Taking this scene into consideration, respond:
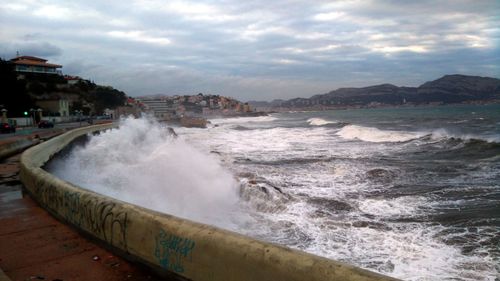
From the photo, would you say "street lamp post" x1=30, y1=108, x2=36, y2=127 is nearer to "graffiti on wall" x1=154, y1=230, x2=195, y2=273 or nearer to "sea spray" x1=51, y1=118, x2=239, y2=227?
"sea spray" x1=51, y1=118, x2=239, y2=227

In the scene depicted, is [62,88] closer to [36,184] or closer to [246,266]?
[36,184]

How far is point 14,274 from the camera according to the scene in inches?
158

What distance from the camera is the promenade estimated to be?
12.9 ft

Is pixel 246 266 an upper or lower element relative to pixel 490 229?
upper

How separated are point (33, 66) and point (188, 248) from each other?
336 feet

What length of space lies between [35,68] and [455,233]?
335 ft

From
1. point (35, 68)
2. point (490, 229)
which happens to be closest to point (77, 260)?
point (490, 229)

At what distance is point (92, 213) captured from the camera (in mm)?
4801

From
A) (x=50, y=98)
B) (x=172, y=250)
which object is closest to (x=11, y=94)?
(x=50, y=98)

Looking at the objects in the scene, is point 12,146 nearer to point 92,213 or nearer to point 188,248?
point 92,213

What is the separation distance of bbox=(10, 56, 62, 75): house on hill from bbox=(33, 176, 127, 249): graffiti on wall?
94818 millimetres

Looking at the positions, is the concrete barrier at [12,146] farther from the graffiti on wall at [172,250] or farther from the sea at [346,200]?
the graffiti on wall at [172,250]

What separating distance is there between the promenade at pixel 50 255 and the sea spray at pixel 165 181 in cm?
268

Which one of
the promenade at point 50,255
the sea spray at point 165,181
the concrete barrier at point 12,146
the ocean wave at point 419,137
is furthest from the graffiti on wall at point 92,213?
the ocean wave at point 419,137
